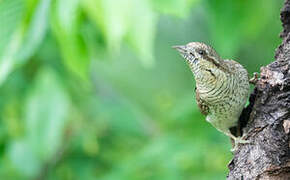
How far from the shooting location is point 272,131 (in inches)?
135

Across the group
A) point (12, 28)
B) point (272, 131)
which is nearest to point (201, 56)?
point (272, 131)

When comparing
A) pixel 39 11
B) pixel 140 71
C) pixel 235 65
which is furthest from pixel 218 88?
pixel 140 71

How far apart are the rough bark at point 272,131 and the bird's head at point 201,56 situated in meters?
0.36

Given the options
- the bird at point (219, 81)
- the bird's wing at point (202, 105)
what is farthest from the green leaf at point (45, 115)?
the bird at point (219, 81)

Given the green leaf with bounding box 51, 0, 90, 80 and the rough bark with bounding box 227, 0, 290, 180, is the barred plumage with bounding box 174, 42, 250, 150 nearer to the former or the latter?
the rough bark with bounding box 227, 0, 290, 180

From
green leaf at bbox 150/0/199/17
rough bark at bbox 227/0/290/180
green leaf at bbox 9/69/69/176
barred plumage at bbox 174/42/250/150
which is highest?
green leaf at bbox 9/69/69/176

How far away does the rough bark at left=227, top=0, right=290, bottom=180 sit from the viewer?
3.38 meters

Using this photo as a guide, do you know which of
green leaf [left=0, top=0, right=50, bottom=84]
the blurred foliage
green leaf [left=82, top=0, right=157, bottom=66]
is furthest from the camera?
Answer: green leaf [left=0, top=0, right=50, bottom=84]

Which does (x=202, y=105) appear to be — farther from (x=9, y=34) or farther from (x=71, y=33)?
(x=9, y=34)

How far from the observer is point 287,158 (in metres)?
3.39

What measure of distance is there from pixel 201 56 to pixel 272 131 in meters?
0.64

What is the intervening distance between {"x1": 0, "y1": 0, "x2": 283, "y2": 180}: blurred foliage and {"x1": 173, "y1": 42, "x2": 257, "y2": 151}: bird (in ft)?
0.80

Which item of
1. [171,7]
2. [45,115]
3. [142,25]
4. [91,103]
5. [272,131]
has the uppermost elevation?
[91,103]

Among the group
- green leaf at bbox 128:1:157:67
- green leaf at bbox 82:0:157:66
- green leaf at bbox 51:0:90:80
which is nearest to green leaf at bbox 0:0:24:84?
green leaf at bbox 51:0:90:80
